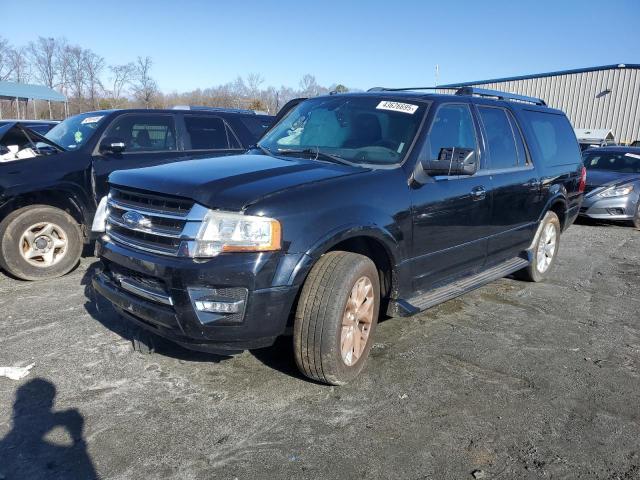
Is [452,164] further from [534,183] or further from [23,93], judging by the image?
[23,93]

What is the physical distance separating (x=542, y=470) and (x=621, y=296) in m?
3.73

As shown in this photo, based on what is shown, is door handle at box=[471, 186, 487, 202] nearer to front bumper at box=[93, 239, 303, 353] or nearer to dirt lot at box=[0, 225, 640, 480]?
dirt lot at box=[0, 225, 640, 480]

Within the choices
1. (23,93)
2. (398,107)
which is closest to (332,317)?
(398,107)

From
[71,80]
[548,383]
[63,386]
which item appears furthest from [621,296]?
[71,80]

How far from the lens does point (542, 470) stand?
2.56 m

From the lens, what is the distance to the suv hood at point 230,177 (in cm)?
288

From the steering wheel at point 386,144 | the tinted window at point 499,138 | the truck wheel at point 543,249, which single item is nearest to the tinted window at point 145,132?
the steering wheel at point 386,144

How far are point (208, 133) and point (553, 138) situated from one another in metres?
4.40

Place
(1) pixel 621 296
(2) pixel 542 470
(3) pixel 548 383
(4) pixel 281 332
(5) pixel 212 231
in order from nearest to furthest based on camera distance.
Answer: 1. (2) pixel 542 470
2. (5) pixel 212 231
3. (4) pixel 281 332
4. (3) pixel 548 383
5. (1) pixel 621 296

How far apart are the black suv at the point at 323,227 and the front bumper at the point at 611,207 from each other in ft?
20.0

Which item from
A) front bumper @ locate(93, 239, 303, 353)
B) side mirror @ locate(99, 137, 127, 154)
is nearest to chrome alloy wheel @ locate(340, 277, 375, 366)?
front bumper @ locate(93, 239, 303, 353)

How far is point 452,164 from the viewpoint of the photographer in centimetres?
373

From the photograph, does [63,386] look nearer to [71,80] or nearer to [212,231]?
[212,231]

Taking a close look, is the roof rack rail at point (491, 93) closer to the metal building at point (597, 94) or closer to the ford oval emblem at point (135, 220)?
the ford oval emblem at point (135, 220)
